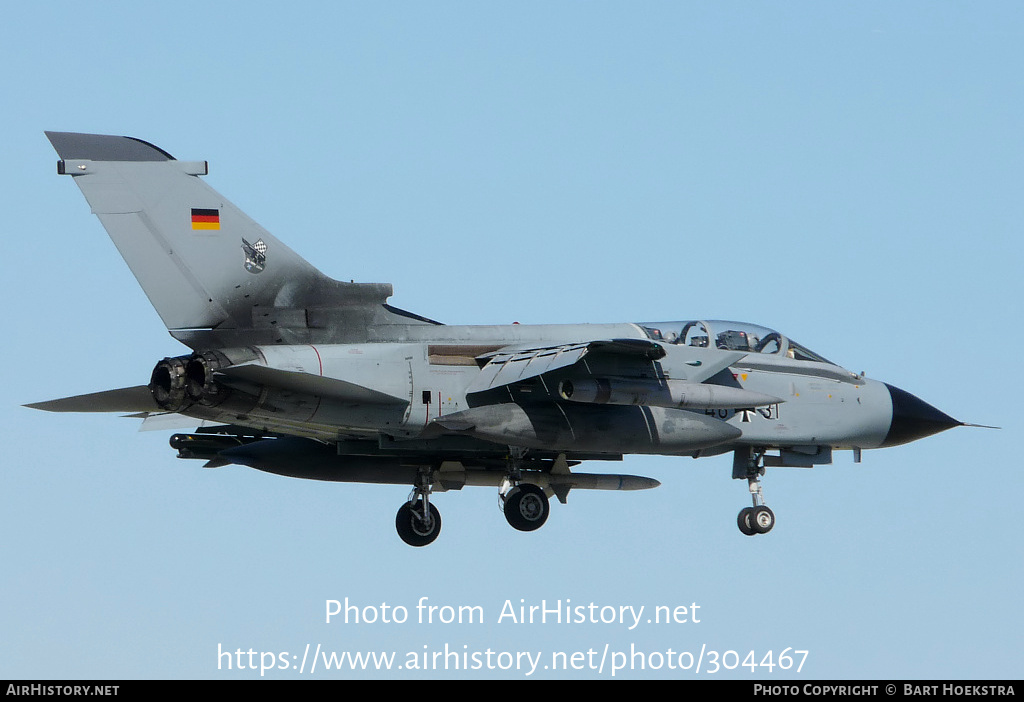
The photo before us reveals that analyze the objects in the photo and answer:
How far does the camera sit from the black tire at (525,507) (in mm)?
19094

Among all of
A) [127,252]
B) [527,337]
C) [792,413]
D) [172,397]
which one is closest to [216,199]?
[127,252]

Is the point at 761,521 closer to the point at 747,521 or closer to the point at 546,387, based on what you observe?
the point at 747,521

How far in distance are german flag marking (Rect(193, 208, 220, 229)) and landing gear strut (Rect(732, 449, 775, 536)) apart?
756 centimetres

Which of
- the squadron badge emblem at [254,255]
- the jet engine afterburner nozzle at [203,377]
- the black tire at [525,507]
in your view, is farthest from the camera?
the black tire at [525,507]

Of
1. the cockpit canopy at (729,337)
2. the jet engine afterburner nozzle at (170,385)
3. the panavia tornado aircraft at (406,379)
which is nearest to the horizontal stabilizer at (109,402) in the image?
the panavia tornado aircraft at (406,379)

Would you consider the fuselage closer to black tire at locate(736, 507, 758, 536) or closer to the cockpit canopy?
the cockpit canopy

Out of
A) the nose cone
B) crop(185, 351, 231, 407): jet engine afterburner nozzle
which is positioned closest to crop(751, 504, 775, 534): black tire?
the nose cone

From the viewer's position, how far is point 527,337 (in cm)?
1842

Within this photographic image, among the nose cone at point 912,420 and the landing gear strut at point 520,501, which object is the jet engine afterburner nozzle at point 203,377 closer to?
the landing gear strut at point 520,501

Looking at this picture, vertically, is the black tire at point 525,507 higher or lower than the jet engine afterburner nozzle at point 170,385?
lower

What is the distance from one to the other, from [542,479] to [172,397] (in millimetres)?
5763

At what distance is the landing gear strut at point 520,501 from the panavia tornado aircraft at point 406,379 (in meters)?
0.02

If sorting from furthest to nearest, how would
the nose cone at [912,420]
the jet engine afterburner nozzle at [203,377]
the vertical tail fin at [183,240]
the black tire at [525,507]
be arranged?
the nose cone at [912,420]
the black tire at [525,507]
the vertical tail fin at [183,240]
the jet engine afterburner nozzle at [203,377]
